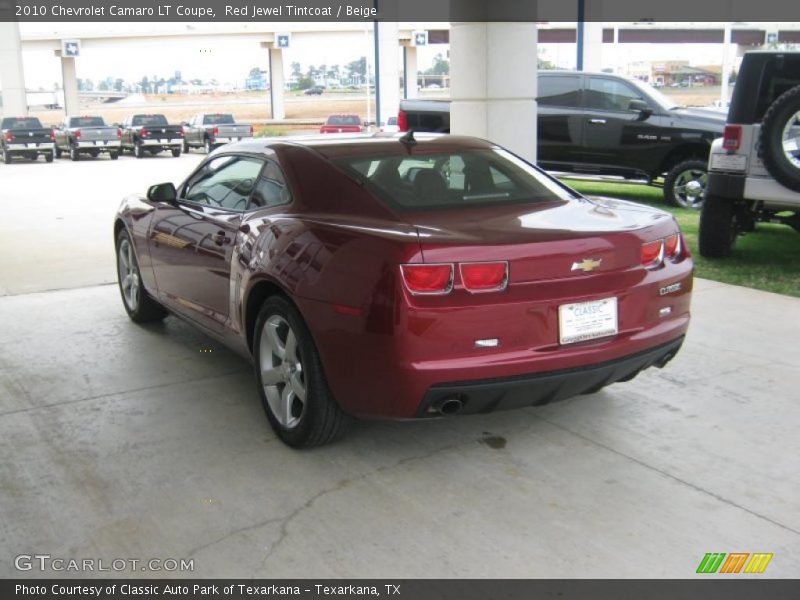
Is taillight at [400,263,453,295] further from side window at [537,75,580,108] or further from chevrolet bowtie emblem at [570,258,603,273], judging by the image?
side window at [537,75,580,108]

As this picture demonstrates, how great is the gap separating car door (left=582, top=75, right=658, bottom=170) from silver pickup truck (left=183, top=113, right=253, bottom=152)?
949 inches

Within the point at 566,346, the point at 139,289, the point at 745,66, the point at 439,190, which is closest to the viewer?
the point at 566,346

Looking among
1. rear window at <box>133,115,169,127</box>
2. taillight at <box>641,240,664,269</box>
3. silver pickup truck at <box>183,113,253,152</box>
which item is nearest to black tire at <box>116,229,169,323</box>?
taillight at <box>641,240,664,269</box>

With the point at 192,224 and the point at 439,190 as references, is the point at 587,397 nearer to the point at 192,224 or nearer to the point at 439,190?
the point at 439,190

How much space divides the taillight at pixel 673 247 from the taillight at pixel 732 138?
3976mm

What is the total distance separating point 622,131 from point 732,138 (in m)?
5.36

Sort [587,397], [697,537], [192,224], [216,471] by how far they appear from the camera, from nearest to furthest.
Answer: [697,537]
[216,471]
[587,397]
[192,224]

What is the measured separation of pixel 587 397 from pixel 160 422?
240 centimetres

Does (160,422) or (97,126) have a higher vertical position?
(97,126)

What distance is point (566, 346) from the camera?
12.1ft

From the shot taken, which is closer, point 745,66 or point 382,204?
point 382,204

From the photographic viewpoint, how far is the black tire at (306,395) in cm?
392

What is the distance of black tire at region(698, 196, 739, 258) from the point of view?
823 centimetres

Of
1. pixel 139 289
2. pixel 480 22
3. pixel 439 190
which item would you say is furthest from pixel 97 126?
pixel 439 190
